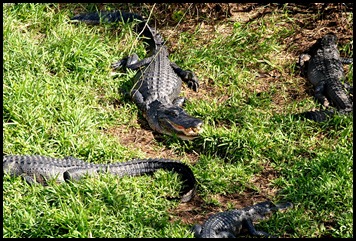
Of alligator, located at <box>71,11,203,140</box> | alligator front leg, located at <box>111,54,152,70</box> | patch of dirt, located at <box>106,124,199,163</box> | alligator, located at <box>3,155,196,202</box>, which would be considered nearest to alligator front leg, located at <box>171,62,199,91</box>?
alligator, located at <box>71,11,203,140</box>

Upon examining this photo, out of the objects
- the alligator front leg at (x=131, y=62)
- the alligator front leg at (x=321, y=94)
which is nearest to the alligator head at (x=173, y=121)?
the alligator front leg at (x=131, y=62)

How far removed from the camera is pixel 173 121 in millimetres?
7438

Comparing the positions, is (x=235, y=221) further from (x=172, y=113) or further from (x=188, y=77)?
(x=188, y=77)

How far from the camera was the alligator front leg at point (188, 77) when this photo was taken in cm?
829

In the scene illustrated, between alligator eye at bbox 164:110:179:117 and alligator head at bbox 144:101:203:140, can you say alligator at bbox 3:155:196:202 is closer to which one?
alligator head at bbox 144:101:203:140

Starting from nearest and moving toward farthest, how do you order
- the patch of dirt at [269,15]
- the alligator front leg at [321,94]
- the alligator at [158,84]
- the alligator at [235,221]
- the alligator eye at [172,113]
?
the alligator at [235,221], the alligator at [158,84], the alligator eye at [172,113], the alligator front leg at [321,94], the patch of dirt at [269,15]

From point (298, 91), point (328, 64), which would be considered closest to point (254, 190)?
point (298, 91)

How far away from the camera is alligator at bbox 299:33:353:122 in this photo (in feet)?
25.0

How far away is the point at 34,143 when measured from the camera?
271 inches

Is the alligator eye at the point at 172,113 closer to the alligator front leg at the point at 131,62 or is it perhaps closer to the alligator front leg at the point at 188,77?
the alligator front leg at the point at 188,77

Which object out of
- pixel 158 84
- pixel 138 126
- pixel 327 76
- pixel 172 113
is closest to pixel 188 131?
pixel 172 113

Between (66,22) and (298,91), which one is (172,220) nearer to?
(298,91)

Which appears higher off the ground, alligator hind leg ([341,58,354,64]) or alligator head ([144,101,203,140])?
alligator hind leg ([341,58,354,64])

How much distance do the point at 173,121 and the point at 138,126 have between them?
0.43 m
